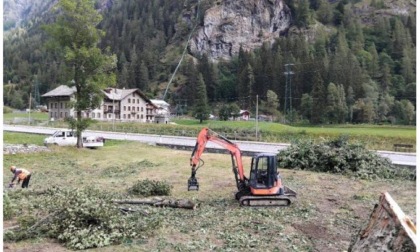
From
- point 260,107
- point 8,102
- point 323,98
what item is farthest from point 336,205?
point 8,102

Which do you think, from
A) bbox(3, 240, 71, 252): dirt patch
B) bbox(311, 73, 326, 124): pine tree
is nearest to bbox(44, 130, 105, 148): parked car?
Answer: bbox(3, 240, 71, 252): dirt patch

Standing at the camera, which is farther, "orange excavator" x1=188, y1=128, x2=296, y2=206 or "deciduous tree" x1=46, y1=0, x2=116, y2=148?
"deciduous tree" x1=46, y1=0, x2=116, y2=148

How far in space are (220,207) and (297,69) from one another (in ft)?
345

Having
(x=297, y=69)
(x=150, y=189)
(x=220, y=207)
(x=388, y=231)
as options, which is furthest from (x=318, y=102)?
(x=388, y=231)

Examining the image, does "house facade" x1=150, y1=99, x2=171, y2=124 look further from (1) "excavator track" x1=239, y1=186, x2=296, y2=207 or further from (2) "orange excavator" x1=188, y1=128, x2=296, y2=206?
(1) "excavator track" x1=239, y1=186, x2=296, y2=207

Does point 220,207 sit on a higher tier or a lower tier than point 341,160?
lower

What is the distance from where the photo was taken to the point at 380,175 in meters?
23.0

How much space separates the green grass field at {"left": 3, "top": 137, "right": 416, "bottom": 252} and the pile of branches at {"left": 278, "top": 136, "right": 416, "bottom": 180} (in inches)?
46.4

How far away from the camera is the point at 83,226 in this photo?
10859 mm

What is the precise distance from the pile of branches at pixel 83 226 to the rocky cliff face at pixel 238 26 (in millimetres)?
166610

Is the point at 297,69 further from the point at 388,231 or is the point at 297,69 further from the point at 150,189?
the point at 388,231

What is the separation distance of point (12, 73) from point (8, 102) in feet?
124

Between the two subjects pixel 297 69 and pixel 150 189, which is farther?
pixel 297 69

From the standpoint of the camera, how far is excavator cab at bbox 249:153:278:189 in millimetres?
14633
